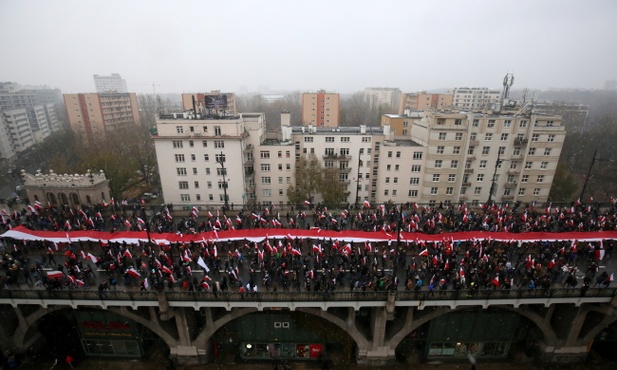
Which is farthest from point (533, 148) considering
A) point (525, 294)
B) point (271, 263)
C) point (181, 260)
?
point (181, 260)

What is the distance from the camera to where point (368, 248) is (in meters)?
26.9

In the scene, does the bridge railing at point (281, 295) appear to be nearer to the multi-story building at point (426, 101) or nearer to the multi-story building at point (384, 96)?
the multi-story building at point (426, 101)

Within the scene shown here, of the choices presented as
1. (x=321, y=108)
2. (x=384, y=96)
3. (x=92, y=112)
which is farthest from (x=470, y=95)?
(x=92, y=112)

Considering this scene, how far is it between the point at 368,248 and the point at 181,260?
1538 cm

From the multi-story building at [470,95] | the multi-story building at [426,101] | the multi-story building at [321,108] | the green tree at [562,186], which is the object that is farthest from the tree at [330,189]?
the multi-story building at [470,95]

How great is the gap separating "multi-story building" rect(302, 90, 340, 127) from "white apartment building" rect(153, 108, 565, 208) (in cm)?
4704

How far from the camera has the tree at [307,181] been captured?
43.2 meters

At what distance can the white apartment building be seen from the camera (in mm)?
42938

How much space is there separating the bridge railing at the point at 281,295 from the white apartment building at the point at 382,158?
2012 centimetres

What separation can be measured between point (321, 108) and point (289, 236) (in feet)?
240

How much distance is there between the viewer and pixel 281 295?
22.9 meters

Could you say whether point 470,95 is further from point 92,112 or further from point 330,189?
point 92,112

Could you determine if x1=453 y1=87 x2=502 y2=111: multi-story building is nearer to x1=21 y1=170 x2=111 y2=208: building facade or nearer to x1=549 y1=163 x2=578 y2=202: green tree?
x1=549 y1=163 x2=578 y2=202: green tree

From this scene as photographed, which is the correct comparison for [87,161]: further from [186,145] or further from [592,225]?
[592,225]
